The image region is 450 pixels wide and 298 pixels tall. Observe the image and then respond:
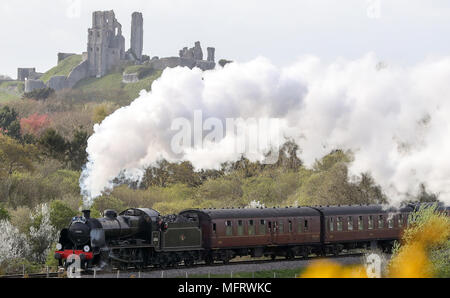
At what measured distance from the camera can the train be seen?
4284 cm

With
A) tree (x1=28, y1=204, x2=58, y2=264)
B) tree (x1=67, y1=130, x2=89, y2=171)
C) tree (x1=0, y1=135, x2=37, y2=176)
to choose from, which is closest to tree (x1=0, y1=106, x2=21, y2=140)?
tree (x1=0, y1=135, x2=37, y2=176)

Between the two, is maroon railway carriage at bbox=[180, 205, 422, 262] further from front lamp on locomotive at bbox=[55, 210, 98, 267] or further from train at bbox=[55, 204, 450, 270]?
front lamp on locomotive at bbox=[55, 210, 98, 267]

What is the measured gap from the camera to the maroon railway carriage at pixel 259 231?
47656 mm

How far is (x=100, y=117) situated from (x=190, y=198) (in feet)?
222

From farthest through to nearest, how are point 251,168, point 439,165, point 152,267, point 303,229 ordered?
point 251,168
point 439,165
point 303,229
point 152,267

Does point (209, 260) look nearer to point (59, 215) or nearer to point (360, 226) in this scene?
point (360, 226)

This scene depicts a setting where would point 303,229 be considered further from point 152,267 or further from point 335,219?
point 152,267

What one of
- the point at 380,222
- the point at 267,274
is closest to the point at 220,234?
the point at 267,274

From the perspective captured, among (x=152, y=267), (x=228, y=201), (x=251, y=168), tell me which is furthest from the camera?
(x=251, y=168)

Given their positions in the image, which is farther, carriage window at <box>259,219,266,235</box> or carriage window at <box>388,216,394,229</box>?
carriage window at <box>388,216,394,229</box>

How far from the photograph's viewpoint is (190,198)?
Answer: 307 feet

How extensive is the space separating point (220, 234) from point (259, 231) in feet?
A: 9.81

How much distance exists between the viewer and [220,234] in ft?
156

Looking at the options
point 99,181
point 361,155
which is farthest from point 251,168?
point 99,181
